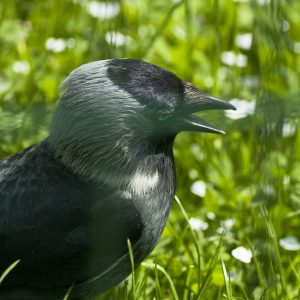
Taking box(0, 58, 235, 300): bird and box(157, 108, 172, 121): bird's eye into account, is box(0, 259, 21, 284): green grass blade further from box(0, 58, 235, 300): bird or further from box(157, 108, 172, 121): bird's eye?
box(157, 108, 172, 121): bird's eye

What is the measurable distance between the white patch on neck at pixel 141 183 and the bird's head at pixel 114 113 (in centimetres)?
5

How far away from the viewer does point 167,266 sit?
3.45 metres

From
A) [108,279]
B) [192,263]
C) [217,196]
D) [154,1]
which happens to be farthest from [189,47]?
[108,279]

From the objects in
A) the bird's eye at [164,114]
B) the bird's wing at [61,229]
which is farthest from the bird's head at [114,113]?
the bird's wing at [61,229]

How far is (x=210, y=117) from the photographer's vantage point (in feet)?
11.6

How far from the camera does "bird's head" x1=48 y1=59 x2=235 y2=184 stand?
122 inches

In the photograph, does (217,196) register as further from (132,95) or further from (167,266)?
(132,95)

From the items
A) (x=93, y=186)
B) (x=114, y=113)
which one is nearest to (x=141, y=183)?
(x=93, y=186)

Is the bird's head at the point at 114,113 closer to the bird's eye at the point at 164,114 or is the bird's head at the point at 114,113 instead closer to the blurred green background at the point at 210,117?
the bird's eye at the point at 164,114

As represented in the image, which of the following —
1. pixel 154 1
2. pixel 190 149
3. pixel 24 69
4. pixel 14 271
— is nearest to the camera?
pixel 14 271

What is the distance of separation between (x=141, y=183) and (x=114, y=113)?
28cm

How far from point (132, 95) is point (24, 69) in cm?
176

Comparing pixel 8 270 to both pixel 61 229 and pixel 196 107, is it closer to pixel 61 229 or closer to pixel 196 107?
pixel 61 229

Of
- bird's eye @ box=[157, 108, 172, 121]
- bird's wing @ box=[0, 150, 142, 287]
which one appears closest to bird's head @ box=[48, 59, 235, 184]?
bird's eye @ box=[157, 108, 172, 121]
